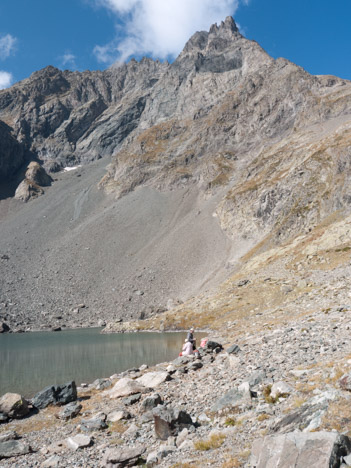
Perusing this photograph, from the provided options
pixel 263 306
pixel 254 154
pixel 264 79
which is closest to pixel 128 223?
pixel 254 154

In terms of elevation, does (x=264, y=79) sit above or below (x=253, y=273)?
above

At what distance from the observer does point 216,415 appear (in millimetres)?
13531

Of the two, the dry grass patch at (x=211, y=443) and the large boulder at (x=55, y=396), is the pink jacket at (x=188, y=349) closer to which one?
the large boulder at (x=55, y=396)

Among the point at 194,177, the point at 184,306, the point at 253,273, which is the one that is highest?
the point at 194,177

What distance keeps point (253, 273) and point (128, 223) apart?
7974 centimetres

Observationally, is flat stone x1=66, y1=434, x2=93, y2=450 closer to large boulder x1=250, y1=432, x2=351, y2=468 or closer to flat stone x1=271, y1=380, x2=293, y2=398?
flat stone x1=271, y1=380, x2=293, y2=398

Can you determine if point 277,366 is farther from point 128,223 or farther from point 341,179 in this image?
point 128,223

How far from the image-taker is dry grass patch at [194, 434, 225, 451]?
1062cm

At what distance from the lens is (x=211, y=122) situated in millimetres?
181125

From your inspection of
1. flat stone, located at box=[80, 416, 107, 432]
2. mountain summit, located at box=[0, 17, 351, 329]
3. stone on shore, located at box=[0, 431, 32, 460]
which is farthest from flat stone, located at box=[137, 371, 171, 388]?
mountain summit, located at box=[0, 17, 351, 329]

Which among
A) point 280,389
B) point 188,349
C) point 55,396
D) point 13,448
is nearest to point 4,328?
point 188,349

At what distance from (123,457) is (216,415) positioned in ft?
13.0

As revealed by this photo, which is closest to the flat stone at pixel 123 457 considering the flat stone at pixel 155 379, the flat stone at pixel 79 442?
the flat stone at pixel 79 442

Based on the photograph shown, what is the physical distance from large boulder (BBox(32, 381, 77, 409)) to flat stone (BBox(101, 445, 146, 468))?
10.8m
